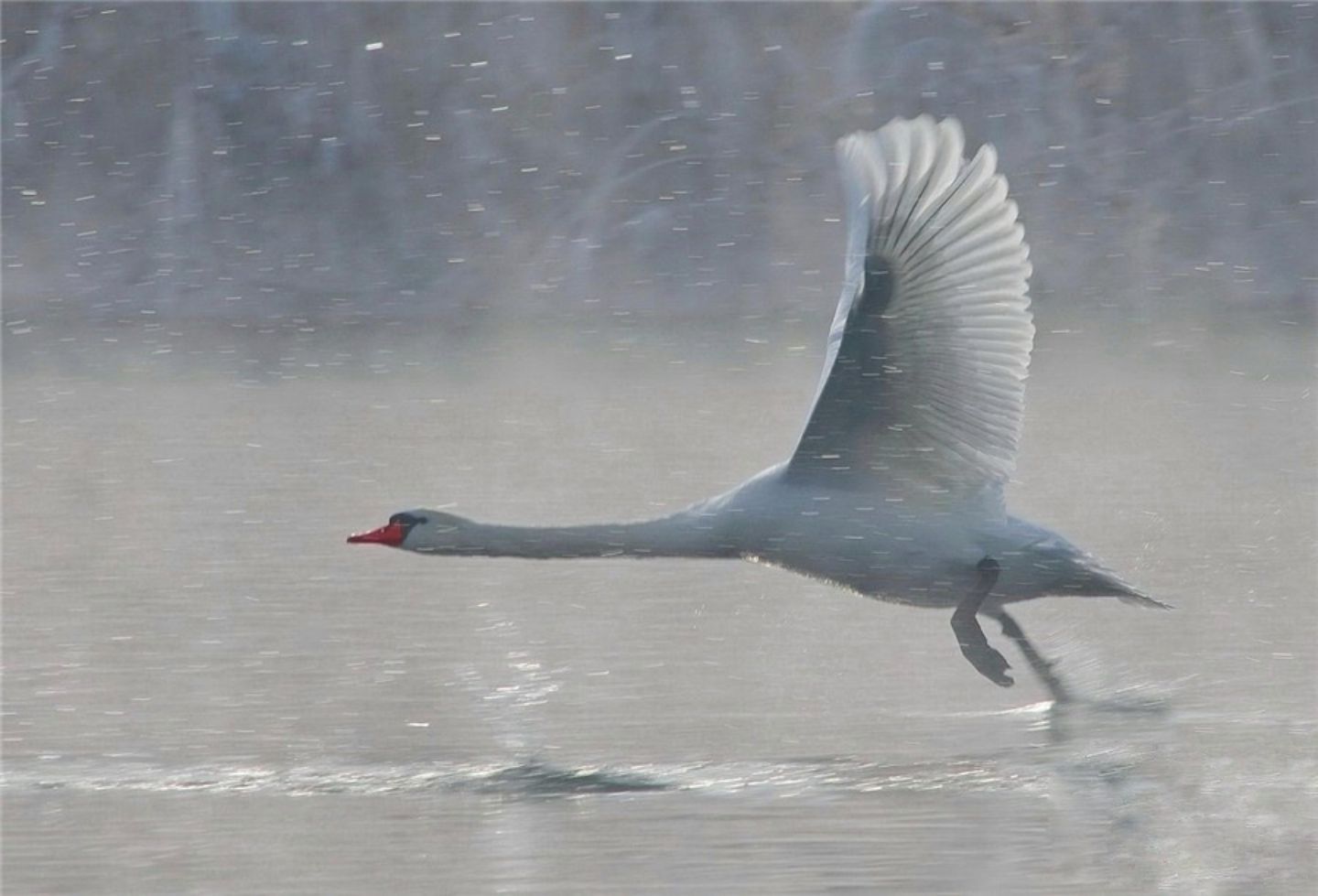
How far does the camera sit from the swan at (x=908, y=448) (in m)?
5.72

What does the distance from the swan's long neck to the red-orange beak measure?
0.41ft

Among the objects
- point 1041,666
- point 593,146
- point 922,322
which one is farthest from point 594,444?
point 593,146

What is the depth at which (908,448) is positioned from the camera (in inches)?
236

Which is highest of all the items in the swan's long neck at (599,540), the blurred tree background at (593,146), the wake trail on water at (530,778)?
the blurred tree background at (593,146)

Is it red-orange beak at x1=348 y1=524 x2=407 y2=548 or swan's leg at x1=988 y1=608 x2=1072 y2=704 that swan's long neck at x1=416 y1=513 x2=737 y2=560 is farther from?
swan's leg at x1=988 y1=608 x2=1072 y2=704

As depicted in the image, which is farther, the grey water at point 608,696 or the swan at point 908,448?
the swan at point 908,448

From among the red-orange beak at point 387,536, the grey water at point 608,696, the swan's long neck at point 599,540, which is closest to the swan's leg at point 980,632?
the grey water at point 608,696

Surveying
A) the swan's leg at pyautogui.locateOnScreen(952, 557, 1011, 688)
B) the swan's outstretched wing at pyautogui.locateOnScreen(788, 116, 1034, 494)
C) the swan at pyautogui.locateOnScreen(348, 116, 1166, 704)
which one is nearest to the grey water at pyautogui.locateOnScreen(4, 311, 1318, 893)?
the swan's leg at pyautogui.locateOnScreen(952, 557, 1011, 688)

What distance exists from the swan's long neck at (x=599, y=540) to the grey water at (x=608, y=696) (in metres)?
0.51

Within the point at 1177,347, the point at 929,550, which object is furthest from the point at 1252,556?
the point at 1177,347

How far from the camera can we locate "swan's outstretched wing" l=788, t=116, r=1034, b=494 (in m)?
5.70

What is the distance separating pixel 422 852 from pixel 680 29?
25.3 meters

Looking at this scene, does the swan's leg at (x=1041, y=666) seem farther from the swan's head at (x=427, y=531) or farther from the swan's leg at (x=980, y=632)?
the swan's head at (x=427, y=531)

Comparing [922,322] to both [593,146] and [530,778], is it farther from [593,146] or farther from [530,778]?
[593,146]
